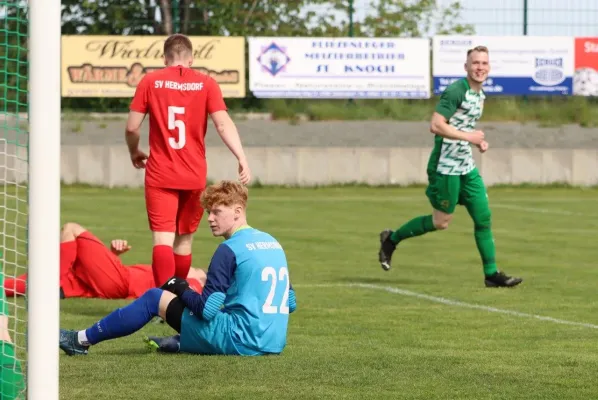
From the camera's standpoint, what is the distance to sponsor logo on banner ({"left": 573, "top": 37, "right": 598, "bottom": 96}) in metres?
32.1

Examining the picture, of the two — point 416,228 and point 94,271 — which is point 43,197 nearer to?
point 94,271

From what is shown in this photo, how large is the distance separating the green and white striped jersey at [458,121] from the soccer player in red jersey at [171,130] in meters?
3.23

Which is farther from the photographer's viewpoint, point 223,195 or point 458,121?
point 458,121

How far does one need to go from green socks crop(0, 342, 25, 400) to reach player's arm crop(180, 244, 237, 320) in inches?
54.0

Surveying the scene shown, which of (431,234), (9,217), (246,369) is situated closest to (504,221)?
(431,234)

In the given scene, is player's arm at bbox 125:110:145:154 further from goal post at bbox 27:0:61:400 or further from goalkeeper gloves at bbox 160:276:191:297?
goal post at bbox 27:0:61:400

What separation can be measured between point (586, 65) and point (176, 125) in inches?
919

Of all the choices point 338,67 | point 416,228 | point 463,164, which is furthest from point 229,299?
point 338,67

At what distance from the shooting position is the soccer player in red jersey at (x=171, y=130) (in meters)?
10.2

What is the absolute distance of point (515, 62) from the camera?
32.2 metres

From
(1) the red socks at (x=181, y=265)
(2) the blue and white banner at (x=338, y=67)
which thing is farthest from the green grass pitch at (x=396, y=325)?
(2) the blue and white banner at (x=338, y=67)

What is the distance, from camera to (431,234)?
62.6ft

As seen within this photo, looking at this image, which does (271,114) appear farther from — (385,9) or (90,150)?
(90,150)

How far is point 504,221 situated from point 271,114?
1216cm
